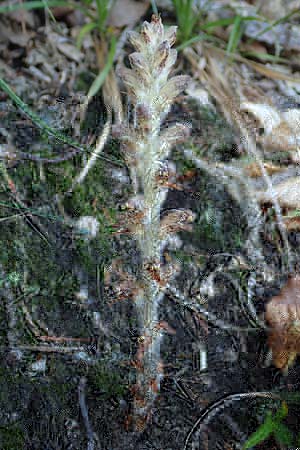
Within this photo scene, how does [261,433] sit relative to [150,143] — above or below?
below

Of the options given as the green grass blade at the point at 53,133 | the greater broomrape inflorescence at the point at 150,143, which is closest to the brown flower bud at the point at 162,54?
the greater broomrape inflorescence at the point at 150,143

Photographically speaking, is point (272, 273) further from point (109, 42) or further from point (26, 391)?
point (109, 42)

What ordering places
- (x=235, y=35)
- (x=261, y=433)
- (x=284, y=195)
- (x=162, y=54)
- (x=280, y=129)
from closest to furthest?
(x=162, y=54)
(x=261, y=433)
(x=284, y=195)
(x=280, y=129)
(x=235, y=35)

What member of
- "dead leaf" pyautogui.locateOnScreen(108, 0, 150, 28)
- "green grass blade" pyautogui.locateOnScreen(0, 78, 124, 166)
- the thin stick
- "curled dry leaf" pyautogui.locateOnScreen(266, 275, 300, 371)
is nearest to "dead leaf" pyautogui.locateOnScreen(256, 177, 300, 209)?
"curled dry leaf" pyautogui.locateOnScreen(266, 275, 300, 371)

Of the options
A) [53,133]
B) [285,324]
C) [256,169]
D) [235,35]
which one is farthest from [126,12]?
[285,324]

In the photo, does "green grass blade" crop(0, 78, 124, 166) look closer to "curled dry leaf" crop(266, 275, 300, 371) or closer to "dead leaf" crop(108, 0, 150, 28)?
"curled dry leaf" crop(266, 275, 300, 371)

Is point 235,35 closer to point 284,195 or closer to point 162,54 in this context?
point 284,195

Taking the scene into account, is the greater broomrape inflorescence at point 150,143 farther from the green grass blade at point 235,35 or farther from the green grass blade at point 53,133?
the green grass blade at point 235,35
